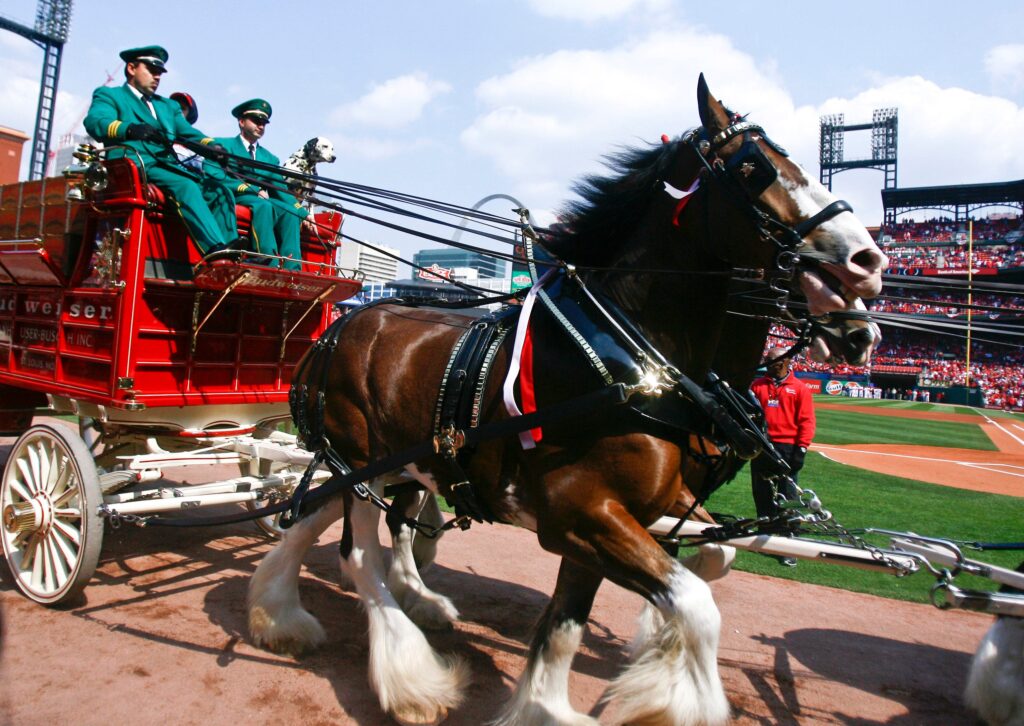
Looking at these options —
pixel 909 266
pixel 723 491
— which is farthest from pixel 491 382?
pixel 909 266

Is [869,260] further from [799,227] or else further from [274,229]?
[274,229]

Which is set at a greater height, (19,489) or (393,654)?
(19,489)

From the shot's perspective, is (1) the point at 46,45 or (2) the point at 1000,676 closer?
(2) the point at 1000,676

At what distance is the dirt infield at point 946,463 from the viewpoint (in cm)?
1241

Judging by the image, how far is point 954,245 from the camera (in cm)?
4853

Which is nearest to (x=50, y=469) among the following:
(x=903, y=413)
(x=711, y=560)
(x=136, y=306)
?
(x=136, y=306)

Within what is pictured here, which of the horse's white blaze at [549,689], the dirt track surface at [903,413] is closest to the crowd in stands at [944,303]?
the horse's white blaze at [549,689]

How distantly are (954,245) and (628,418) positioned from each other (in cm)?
5469

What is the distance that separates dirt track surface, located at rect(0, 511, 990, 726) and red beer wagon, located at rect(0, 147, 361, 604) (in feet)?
1.73

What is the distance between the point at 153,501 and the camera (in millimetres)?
4473

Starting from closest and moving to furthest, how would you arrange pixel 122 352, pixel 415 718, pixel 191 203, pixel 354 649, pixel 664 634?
1. pixel 664 634
2. pixel 415 718
3. pixel 354 649
4. pixel 122 352
5. pixel 191 203

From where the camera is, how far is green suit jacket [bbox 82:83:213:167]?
450 cm

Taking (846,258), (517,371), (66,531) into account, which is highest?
(846,258)

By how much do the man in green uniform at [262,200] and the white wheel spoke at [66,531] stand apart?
2051 millimetres
